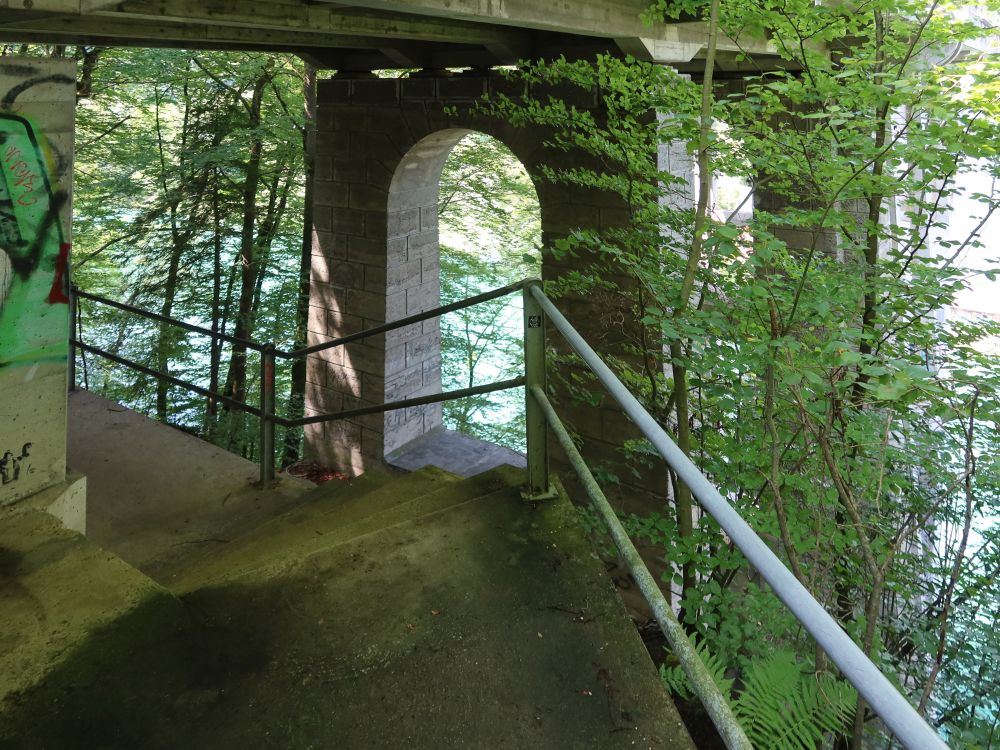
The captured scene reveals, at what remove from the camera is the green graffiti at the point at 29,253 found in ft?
8.48

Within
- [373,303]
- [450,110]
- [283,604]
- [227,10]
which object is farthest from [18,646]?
[373,303]

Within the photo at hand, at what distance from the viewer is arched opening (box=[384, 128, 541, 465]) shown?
7.96 m

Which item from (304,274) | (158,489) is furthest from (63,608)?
(304,274)

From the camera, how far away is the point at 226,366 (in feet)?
40.7

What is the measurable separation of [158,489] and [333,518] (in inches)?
75.8

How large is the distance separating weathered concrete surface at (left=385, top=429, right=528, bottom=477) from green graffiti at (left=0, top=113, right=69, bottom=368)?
17.5ft

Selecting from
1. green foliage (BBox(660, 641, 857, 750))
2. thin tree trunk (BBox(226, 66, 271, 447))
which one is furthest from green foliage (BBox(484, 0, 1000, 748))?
thin tree trunk (BBox(226, 66, 271, 447))

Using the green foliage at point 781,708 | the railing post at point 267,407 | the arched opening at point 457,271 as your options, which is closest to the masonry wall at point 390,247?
the arched opening at point 457,271

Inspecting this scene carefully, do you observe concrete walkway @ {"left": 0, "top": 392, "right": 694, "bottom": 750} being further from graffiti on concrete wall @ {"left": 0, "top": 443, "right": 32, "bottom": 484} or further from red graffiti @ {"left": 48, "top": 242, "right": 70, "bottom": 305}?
red graffiti @ {"left": 48, "top": 242, "right": 70, "bottom": 305}

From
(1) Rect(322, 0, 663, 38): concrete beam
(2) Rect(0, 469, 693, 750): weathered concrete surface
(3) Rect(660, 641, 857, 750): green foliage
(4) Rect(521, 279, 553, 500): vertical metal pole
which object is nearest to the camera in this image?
(2) Rect(0, 469, 693, 750): weathered concrete surface

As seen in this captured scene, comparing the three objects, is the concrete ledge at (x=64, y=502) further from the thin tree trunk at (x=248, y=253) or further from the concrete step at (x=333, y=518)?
the thin tree trunk at (x=248, y=253)

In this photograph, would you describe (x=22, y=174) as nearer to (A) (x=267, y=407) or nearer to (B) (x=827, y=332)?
(A) (x=267, y=407)

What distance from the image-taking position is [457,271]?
42.2 feet

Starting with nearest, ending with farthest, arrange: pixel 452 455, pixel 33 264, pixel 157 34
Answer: pixel 33 264 < pixel 157 34 < pixel 452 455
